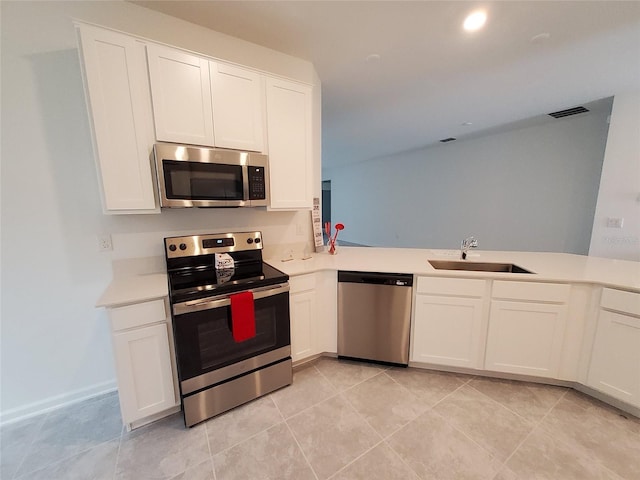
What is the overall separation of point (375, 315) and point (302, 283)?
2.23 ft

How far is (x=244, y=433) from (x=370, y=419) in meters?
0.82

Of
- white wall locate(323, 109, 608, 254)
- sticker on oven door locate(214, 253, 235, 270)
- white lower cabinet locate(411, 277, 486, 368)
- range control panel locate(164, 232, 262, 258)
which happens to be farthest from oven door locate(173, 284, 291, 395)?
white wall locate(323, 109, 608, 254)

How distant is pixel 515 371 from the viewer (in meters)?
1.94

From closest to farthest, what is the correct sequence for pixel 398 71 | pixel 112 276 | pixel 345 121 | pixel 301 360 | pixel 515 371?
pixel 112 276, pixel 515 371, pixel 301 360, pixel 398 71, pixel 345 121

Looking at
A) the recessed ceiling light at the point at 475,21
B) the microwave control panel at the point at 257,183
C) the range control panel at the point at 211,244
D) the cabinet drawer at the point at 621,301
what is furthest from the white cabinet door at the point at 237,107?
the cabinet drawer at the point at 621,301

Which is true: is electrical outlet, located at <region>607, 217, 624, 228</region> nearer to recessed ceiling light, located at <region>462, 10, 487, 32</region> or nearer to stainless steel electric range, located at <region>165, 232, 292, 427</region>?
recessed ceiling light, located at <region>462, 10, 487, 32</region>

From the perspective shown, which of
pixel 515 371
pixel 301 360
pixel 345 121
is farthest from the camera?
pixel 345 121

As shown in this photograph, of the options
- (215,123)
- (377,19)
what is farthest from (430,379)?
(377,19)

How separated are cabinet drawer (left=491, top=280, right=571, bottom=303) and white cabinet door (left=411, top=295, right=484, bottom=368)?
165 mm

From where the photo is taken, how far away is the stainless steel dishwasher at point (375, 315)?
2.02 meters

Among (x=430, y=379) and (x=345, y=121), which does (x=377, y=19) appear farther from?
(x=430, y=379)

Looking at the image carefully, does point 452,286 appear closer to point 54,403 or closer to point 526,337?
point 526,337

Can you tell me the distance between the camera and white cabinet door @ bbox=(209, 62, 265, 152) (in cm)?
173

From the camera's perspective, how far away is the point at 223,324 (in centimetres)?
160
